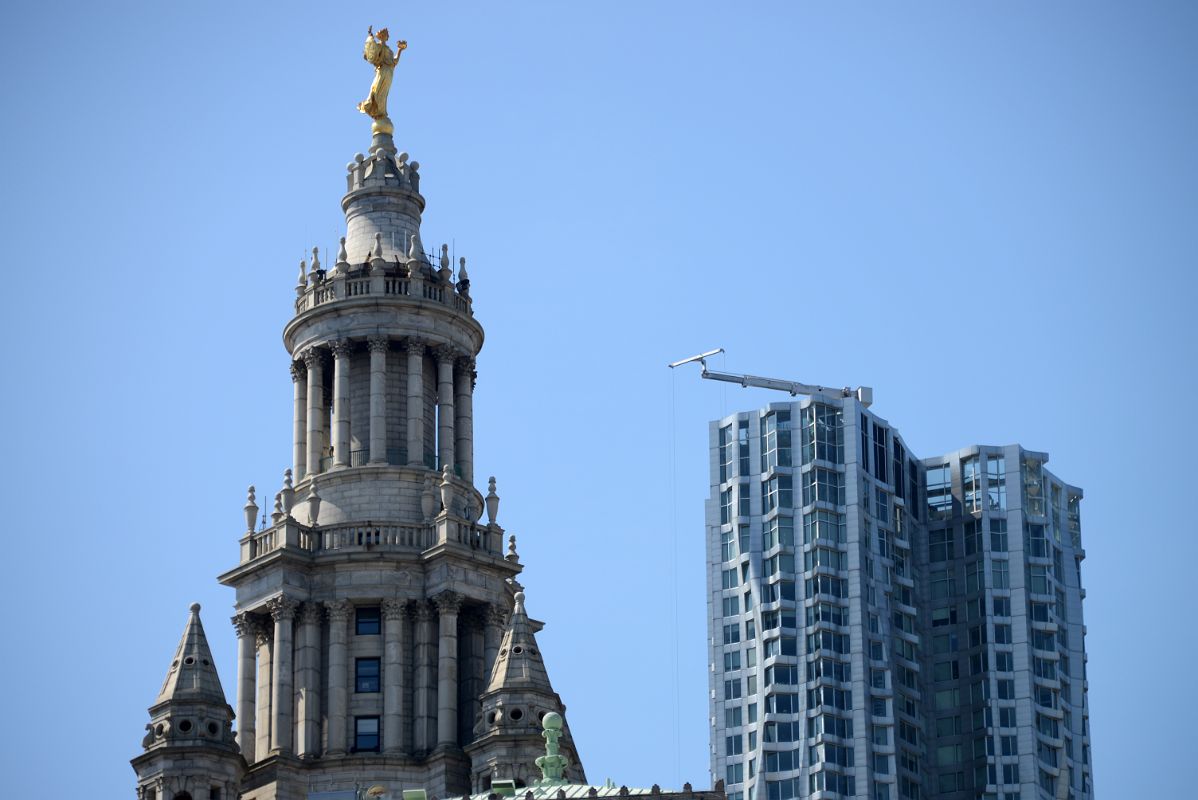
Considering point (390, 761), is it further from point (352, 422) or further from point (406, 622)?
point (352, 422)

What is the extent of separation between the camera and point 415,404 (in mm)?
139750

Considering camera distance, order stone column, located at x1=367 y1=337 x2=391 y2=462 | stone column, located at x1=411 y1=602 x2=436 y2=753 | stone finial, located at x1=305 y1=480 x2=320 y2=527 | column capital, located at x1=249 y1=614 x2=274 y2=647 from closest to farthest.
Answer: stone column, located at x1=411 y1=602 x2=436 y2=753
column capital, located at x1=249 y1=614 x2=274 y2=647
stone finial, located at x1=305 y1=480 x2=320 y2=527
stone column, located at x1=367 y1=337 x2=391 y2=462

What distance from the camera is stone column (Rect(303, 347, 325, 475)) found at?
5556 inches

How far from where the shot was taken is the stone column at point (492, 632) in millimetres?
135250

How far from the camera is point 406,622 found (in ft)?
441

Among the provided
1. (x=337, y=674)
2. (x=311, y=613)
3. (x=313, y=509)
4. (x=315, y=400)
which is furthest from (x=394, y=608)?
(x=315, y=400)

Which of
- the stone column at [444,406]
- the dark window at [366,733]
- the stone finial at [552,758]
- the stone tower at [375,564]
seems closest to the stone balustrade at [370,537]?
the stone tower at [375,564]

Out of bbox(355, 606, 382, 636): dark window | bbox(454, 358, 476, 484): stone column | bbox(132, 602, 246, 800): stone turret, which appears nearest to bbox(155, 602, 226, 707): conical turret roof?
bbox(132, 602, 246, 800): stone turret

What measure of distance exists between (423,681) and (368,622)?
410cm

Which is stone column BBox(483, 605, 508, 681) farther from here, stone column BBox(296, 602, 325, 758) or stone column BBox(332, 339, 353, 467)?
stone column BBox(332, 339, 353, 467)

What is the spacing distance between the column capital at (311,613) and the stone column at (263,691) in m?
2.31

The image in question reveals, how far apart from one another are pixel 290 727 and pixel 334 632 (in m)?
4.75

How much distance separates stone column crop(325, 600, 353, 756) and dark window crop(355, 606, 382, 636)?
0.97 metres

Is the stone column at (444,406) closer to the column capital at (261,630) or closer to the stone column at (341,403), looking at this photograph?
the stone column at (341,403)
